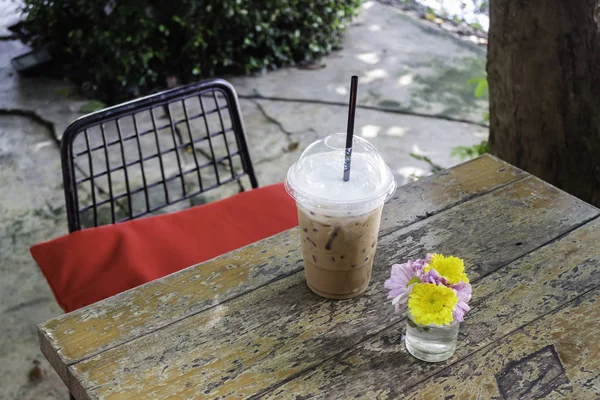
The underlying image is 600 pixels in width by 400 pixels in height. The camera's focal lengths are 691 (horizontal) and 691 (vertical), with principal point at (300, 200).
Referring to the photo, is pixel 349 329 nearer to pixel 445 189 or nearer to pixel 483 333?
pixel 483 333

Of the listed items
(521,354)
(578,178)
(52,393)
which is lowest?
(52,393)

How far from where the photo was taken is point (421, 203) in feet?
5.49

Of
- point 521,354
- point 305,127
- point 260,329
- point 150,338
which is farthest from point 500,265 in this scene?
point 305,127

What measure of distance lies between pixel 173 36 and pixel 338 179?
11.2 feet

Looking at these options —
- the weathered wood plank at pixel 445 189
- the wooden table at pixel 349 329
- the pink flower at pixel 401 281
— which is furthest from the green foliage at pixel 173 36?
the pink flower at pixel 401 281

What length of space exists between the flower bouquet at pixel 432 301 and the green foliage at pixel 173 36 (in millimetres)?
3272

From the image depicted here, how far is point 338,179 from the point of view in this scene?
4.19ft

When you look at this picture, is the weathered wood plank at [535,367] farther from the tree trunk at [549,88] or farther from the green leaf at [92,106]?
the green leaf at [92,106]

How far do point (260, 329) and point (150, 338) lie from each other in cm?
20

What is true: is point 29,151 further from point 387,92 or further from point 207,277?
point 207,277

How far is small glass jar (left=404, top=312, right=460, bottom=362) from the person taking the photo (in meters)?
1.18

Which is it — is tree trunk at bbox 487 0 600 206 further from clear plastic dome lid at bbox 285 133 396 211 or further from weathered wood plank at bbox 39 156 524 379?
clear plastic dome lid at bbox 285 133 396 211

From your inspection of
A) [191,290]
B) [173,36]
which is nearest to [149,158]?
[191,290]

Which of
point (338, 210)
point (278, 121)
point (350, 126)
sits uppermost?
point (350, 126)
